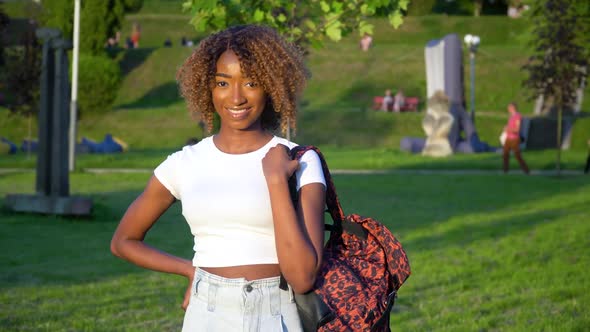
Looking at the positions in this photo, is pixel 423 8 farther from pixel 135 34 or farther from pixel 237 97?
pixel 237 97

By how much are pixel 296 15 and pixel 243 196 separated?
23.2 ft

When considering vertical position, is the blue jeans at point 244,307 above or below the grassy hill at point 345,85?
below

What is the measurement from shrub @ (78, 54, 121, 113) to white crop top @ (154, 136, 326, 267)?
43.6 meters

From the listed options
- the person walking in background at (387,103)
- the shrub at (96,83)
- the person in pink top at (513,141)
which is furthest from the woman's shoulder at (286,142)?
the shrub at (96,83)

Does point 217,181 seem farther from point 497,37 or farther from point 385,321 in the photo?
point 497,37

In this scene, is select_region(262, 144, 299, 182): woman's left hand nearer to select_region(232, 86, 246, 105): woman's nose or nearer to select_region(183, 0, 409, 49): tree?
select_region(232, 86, 246, 105): woman's nose

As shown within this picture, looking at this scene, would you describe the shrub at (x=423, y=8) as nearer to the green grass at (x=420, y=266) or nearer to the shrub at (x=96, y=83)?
the shrub at (x=96, y=83)

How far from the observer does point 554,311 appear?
27.7ft

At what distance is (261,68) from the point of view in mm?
3213

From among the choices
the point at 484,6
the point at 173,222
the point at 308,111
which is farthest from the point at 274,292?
the point at 484,6

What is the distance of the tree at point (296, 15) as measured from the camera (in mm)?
8789

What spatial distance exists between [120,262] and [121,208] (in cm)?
567

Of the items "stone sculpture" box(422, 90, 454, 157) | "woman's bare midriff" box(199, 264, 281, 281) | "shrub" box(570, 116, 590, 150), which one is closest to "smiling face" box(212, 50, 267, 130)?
"woman's bare midriff" box(199, 264, 281, 281)

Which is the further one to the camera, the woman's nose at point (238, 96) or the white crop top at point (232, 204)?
the woman's nose at point (238, 96)
